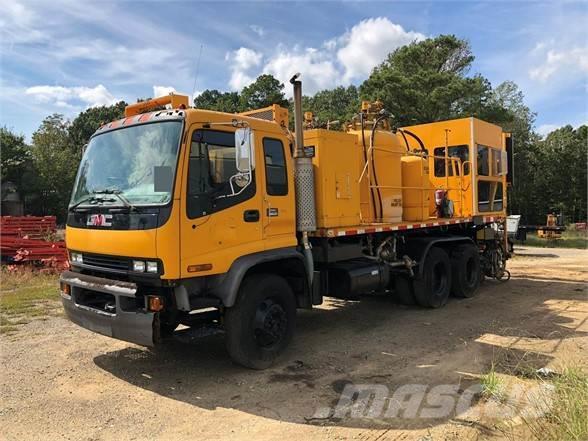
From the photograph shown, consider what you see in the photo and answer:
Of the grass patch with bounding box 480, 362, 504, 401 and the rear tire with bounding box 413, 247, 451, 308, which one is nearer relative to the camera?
the grass patch with bounding box 480, 362, 504, 401

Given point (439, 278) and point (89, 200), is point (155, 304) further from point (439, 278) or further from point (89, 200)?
point (439, 278)

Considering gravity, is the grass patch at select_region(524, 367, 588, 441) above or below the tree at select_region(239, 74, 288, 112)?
below

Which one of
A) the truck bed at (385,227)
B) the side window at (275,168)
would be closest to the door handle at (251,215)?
the side window at (275,168)

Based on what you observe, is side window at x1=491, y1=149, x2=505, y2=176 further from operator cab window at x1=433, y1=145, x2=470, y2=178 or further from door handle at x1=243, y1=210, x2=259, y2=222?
door handle at x1=243, y1=210, x2=259, y2=222

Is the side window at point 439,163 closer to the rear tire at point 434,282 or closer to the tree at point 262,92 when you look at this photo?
the rear tire at point 434,282

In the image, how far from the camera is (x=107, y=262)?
5.41 m

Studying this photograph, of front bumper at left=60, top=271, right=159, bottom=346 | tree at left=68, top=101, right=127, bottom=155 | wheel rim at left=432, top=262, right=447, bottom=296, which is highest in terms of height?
tree at left=68, top=101, right=127, bottom=155

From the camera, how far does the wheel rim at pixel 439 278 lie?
938cm

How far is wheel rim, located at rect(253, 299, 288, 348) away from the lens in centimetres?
567

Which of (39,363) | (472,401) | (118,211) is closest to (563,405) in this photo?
(472,401)

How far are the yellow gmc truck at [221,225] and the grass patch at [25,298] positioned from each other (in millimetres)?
2968

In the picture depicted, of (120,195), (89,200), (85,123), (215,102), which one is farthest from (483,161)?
(85,123)

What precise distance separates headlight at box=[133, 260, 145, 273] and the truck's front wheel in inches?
39.9

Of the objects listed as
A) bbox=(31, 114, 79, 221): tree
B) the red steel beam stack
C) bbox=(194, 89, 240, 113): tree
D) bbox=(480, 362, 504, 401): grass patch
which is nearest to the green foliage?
bbox=(31, 114, 79, 221): tree
